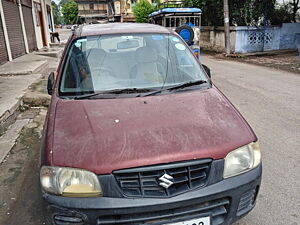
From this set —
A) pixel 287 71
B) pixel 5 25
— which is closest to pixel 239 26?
pixel 287 71

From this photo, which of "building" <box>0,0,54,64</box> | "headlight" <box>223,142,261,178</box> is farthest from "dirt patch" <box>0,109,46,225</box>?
"building" <box>0,0,54,64</box>

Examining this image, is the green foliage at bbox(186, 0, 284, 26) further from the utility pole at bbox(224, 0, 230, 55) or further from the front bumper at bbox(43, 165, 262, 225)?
the front bumper at bbox(43, 165, 262, 225)

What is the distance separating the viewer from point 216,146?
1.90m

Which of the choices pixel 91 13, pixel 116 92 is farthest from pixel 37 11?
pixel 91 13

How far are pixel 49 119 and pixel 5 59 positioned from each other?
29.3ft

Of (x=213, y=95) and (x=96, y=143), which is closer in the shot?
(x=96, y=143)

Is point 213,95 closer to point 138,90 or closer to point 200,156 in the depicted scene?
point 138,90

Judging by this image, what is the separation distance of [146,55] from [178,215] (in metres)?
1.87

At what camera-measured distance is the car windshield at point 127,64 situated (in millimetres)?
2740

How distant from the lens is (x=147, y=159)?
1760mm

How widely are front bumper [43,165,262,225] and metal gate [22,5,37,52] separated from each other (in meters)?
13.2

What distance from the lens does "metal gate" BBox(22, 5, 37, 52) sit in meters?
13.1

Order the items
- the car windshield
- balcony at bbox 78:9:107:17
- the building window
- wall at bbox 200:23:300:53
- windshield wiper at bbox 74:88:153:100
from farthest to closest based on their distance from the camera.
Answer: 1. balcony at bbox 78:9:107:17
2. the building window
3. wall at bbox 200:23:300:53
4. the car windshield
5. windshield wiper at bbox 74:88:153:100

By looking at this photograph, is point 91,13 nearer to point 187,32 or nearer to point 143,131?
point 187,32
